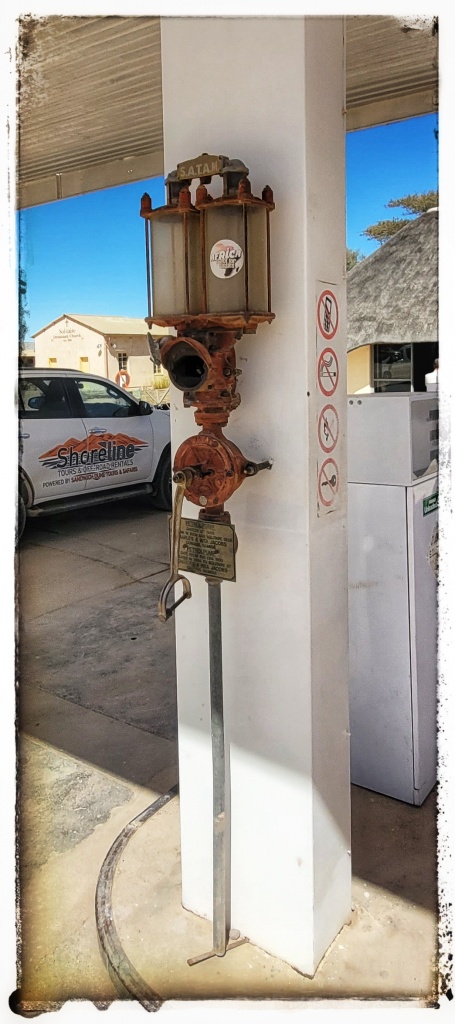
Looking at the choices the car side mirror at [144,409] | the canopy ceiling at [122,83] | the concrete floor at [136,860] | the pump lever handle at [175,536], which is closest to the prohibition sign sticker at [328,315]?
the pump lever handle at [175,536]

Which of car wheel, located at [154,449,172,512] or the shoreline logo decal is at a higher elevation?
the shoreline logo decal

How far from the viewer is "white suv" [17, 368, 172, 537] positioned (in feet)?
26.9

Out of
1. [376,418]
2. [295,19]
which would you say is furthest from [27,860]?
[295,19]

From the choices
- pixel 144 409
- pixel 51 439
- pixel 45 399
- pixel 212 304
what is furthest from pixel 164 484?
pixel 212 304

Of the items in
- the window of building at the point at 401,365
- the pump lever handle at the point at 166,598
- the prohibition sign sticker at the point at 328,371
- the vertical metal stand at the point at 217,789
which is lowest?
the vertical metal stand at the point at 217,789

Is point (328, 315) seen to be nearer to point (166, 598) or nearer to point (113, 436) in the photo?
point (166, 598)

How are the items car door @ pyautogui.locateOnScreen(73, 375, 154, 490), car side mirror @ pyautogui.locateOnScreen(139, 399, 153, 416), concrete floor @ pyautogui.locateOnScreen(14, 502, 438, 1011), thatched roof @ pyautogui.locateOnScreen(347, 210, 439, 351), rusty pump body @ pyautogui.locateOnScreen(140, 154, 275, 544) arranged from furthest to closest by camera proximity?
thatched roof @ pyautogui.locateOnScreen(347, 210, 439, 351)
car side mirror @ pyautogui.locateOnScreen(139, 399, 153, 416)
car door @ pyautogui.locateOnScreen(73, 375, 154, 490)
concrete floor @ pyautogui.locateOnScreen(14, 502, 438, 1011)
rusty pump body @ pyautogui.locateOnScreen(140, 154, 275, 544)

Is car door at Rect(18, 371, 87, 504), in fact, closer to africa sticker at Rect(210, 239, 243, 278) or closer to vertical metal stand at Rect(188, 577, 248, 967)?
vertical metal stand at Rect(188, 577, 248, 967)

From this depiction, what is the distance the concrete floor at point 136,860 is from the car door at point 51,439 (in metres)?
2.94

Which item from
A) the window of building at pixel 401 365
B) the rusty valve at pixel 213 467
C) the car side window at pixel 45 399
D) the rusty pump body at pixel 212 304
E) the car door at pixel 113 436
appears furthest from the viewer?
the window of building at pixel 401 365

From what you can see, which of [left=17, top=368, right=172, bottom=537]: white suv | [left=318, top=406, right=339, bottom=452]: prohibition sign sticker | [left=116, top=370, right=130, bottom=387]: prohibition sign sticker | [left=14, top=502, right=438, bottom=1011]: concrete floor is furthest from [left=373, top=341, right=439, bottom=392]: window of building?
[left=116, top=370, right=130, bottom=387]: prohibition sign sticker

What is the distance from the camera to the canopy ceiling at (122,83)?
14.1 ft

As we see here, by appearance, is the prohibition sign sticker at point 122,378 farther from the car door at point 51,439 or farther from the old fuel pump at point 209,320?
the old fuel pump at point 209,320

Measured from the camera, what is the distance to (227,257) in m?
1.97
